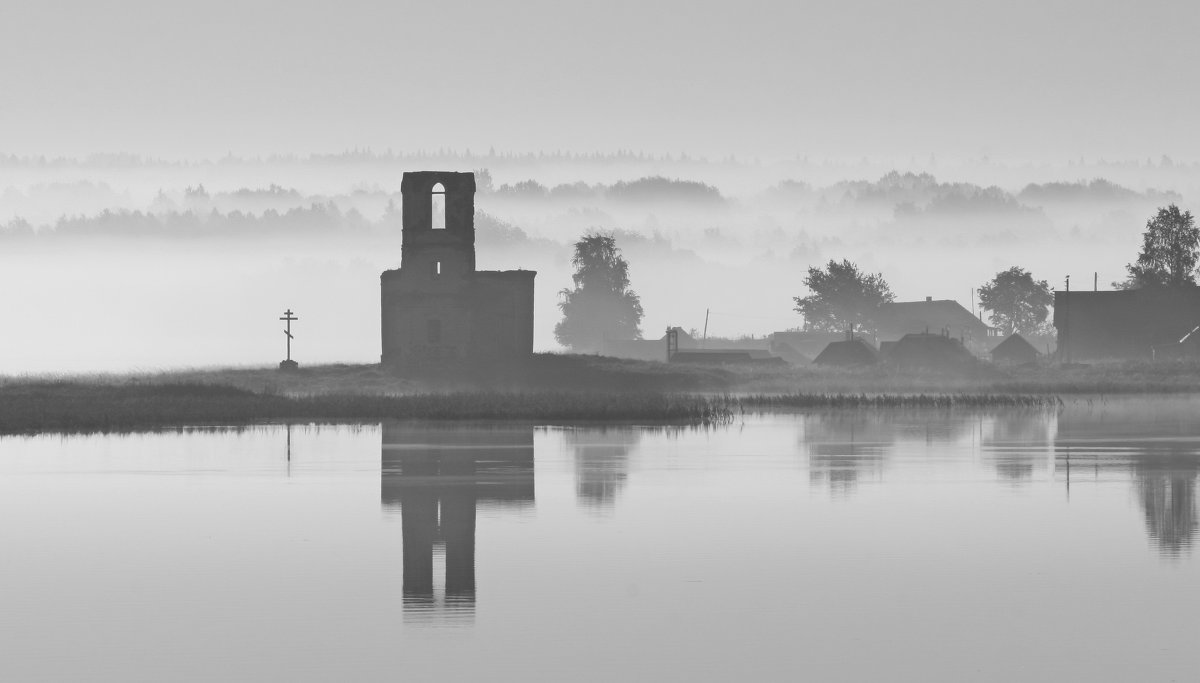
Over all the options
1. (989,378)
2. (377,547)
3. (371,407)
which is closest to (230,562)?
(377,547)

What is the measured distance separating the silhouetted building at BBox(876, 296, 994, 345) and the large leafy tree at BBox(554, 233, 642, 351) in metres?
27.4

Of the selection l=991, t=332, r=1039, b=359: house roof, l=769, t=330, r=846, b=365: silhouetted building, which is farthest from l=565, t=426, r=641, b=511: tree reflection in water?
l=769, t=330, r=846, b=365: silhouetted building

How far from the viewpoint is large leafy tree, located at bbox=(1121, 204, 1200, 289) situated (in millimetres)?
108438

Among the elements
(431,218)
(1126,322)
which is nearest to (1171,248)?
(1126,322)

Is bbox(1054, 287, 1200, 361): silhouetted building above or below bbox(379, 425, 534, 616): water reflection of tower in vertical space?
above

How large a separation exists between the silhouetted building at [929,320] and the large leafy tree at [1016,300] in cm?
204

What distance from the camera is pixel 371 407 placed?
53.8 metres

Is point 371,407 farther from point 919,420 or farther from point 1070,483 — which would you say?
point 1070,483

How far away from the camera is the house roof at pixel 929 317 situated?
145 m

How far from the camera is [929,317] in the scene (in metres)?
149

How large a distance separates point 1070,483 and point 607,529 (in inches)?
451

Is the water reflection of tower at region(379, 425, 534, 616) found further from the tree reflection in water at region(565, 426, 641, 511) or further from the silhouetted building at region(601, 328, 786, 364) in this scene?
the silhouetted building at region(601, 328, 786, 364)

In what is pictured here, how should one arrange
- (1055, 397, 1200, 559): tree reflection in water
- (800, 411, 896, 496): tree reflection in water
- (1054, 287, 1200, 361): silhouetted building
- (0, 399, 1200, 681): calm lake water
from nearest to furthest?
(0, 399, 1200, 681): calm lake water, (1055, 397, 1200, 559): tree reflection in water, (800, 411, 896, 496): tree reflection in water, (1054, 287, 1200, 361): silhouetted building

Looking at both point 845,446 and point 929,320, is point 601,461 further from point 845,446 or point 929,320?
point 929,320
